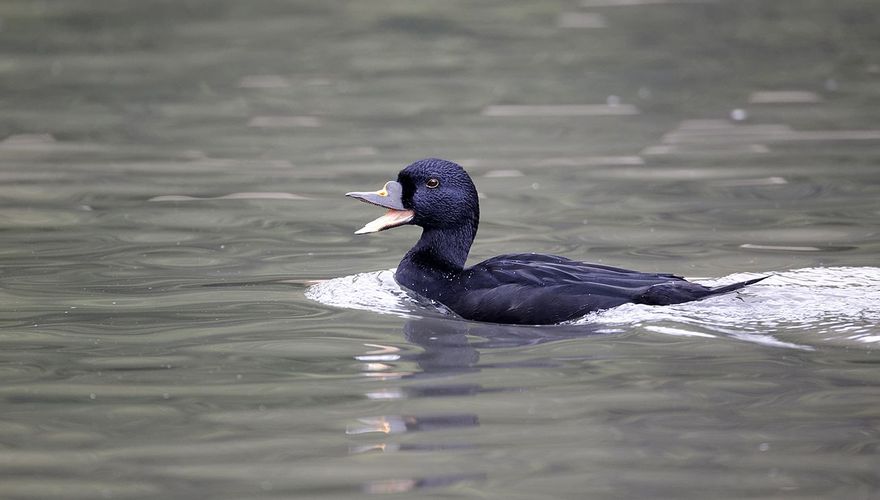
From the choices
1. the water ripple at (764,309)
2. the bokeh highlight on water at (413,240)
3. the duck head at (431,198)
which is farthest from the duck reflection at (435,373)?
the duck head at (431,198)

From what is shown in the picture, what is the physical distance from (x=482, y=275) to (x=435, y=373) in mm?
1356

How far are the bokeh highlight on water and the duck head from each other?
54cm

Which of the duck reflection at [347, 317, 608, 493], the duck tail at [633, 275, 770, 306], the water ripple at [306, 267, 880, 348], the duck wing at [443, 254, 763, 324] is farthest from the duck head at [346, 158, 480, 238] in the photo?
the duck tail at [633, 275, 770, 306]

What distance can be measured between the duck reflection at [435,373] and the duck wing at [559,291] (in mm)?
76

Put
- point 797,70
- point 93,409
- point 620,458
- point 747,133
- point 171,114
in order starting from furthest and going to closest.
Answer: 1. point 797,70
2. point 171,114
3. point 747,133
4. point 93,409
5. point 620,458

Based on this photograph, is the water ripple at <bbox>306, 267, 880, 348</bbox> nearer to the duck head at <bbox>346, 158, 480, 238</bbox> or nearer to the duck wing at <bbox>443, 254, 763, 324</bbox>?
→ the duck wing at <bbox>443, 254, 763, 324</bbox>

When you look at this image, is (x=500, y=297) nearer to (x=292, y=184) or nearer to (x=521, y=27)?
(x=292, y=184)

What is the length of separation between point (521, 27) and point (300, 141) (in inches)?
276

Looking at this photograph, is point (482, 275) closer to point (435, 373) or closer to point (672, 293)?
point (672, 293)

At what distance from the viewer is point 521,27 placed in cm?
2064

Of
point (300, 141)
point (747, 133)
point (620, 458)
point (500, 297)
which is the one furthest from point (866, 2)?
point (620, 458)

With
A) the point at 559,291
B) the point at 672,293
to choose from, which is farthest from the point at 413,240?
the point at 672,293

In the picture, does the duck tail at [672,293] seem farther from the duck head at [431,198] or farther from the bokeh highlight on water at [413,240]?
the duck head at [431,198]

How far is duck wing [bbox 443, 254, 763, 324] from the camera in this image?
7895 millimetres
